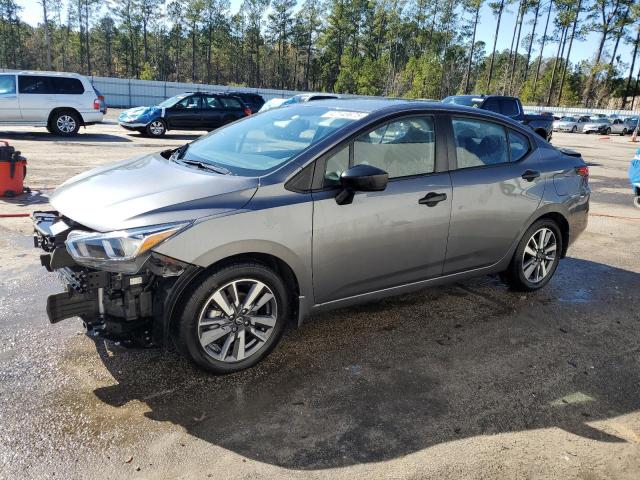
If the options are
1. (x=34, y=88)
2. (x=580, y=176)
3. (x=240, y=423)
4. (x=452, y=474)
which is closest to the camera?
(x=452, y=474)

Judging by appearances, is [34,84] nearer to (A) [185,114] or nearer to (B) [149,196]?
(A) [185,114]

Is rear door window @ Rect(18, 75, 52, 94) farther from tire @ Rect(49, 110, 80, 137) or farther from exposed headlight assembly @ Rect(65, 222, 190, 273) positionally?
exposed headlight assembly @ Rect(65, 222, 190, 273)

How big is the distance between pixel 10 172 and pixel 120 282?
5726 millimetres

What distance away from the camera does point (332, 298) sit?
3.64 m

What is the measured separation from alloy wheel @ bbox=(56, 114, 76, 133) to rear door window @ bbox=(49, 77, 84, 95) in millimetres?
700

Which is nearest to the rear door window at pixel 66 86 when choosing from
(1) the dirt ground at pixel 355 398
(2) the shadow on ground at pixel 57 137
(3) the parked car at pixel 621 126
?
(2) the shadow on ground at pixel 57 137

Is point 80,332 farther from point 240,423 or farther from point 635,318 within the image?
point 635,318

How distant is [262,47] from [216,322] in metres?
88.4

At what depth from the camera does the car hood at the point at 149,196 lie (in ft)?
9.84

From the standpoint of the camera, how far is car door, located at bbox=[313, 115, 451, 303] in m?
3.47

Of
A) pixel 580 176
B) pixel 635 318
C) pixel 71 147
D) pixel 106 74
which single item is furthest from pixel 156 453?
pixel 106 74

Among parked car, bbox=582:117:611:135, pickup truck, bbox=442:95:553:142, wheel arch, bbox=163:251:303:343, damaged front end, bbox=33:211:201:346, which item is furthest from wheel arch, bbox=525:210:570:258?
parked car, bbox=582:117:611:135

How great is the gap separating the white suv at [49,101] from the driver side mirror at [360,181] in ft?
47.7

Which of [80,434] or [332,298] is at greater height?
[332,298]
